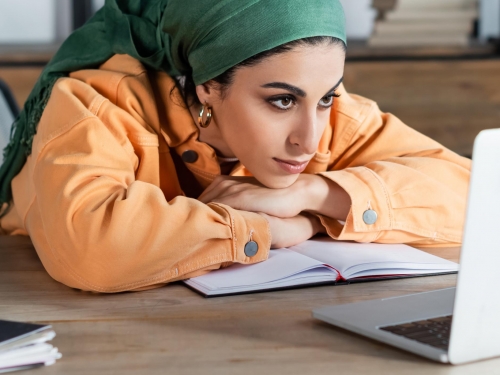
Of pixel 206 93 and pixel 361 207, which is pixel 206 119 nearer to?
pixel 206 93

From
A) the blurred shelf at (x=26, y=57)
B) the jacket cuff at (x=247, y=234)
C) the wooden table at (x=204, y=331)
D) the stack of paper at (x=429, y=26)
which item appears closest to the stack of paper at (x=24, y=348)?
the wooden table at (x=204, y=331)

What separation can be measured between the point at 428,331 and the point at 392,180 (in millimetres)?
587

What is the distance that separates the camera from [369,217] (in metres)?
1.40

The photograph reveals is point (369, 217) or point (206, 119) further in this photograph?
point (206, 119)

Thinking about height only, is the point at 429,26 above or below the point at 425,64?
above

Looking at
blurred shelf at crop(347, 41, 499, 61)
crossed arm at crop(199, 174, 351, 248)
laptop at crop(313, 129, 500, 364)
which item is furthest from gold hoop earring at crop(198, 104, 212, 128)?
blurred shelf at crop(347, 41, 499, 61)

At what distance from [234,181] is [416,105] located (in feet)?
5.63

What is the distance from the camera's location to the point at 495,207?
0.78m

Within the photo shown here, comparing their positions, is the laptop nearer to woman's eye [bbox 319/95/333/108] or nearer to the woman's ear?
woman's eye [bbox 319/95/333/108]

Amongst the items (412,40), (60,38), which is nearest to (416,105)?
(412,40)

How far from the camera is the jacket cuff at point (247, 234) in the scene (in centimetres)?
124

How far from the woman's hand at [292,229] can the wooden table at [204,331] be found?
0.64 feet

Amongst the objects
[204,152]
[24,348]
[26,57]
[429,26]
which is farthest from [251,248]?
[429,26]

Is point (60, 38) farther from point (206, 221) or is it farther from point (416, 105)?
point (206, 221)
